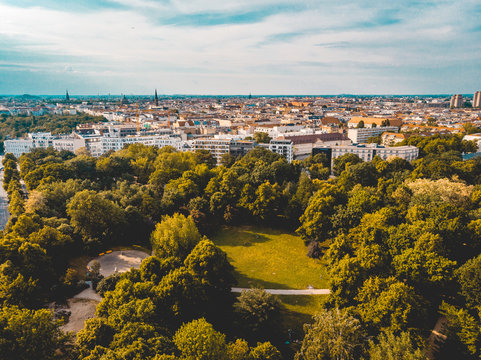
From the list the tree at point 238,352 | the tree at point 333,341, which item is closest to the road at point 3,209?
the tree at point 238,352

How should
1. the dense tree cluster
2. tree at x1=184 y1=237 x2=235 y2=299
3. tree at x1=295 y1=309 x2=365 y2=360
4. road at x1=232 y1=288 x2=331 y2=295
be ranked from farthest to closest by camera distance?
road at x1=232 y1=288 x2=331 y2=295 < tree at x1=184 y1=237 x2=235 y2=299 < the dense tree cluster < tree at x1=295 y1=309 x2=365 y2=360

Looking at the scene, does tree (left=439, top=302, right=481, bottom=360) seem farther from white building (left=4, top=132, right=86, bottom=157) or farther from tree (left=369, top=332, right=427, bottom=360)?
white building (left=4, top=132, right=86, bottom=157)

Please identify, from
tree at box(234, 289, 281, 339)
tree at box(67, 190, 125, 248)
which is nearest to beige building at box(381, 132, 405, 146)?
tree at box(67, 190, 125, 248)

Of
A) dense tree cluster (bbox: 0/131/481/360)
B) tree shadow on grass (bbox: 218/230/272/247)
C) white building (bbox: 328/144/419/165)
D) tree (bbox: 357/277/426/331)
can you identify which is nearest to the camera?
dense tree cluster (bbox: 0/131/481/360)

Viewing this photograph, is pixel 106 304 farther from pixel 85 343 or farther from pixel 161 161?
pixel 161 161

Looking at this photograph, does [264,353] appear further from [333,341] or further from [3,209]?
[3,209]

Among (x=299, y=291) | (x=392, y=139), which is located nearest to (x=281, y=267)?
(x=299, y=291)
